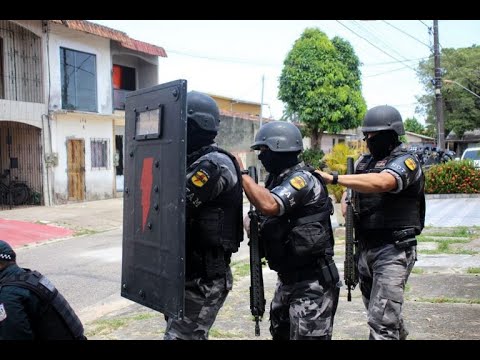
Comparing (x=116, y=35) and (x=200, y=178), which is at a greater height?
(x=116, y=35)

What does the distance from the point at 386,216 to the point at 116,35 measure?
16818 mm

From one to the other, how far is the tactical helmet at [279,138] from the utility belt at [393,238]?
88 cm

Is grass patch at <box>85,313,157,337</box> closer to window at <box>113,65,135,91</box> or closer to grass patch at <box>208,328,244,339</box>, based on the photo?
grass patch at <box>208,328,244,339</box>

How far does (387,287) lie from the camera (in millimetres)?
3387

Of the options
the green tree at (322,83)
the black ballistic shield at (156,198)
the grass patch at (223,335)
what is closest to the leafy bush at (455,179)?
the green tree at (322,83)

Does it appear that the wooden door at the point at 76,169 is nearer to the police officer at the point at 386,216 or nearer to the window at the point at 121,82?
the window at the point at 121,82

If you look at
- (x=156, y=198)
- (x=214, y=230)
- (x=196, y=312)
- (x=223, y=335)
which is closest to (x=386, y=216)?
(x=214, y=230)

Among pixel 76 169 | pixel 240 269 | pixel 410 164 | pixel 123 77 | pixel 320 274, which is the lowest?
pixel 240 269

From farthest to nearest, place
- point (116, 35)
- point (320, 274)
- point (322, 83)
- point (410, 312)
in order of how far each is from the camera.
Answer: point (322, 83)
point (116, 35)
point (410, 312)
point (320, 274)

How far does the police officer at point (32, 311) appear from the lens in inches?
108

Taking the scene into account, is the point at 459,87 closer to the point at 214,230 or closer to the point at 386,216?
the point at 386,216

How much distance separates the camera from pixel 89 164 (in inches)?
698

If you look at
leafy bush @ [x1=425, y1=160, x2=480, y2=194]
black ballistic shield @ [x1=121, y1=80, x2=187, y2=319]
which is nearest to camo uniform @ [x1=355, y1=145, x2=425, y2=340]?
black ballistic shield @ [x1=121, y1=80, x2=187, y2=319]
